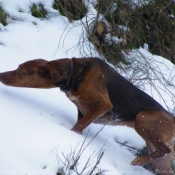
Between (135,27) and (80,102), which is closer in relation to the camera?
(80,102)

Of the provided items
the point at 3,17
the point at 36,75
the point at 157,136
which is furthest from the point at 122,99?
the point at 3,17

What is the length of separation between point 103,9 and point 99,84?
3.36m

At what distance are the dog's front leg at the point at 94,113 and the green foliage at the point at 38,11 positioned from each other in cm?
347

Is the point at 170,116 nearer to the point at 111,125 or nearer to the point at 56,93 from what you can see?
the point at 111,125

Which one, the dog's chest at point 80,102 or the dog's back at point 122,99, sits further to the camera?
the dog's back at point 122,99

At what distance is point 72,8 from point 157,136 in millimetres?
4123

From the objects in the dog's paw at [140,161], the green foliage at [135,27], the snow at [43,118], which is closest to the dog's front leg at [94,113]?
the snow at [43,118]

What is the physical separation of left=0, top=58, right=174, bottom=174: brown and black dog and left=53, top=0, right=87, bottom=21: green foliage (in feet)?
10.0

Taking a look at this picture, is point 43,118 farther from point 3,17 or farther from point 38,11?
point 38,11

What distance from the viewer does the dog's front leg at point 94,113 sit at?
5.34 meters

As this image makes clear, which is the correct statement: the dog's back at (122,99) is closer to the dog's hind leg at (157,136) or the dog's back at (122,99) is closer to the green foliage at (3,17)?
the dog's hind leg at (157,136)

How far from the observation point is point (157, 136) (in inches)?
216

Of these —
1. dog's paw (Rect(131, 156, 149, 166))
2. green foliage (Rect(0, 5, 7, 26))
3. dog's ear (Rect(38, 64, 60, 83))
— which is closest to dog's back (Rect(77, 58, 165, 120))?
dog's ear (Rect(38, 64, 60, 83))

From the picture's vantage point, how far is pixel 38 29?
318 inches
